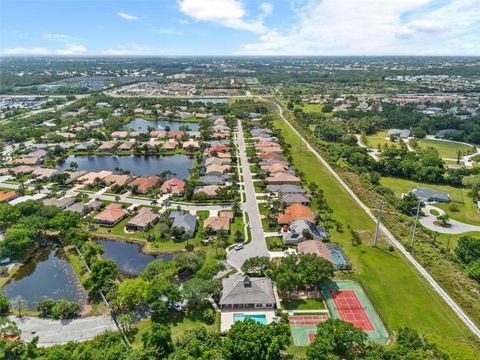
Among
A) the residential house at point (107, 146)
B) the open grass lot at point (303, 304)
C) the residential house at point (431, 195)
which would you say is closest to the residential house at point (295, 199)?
the residential house at point (431, 195)

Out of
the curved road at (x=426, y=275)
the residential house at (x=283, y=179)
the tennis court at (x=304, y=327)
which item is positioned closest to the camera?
the tennis court at (x=304, y=327)

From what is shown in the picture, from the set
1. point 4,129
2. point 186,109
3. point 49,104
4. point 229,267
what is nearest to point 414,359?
point 229,267

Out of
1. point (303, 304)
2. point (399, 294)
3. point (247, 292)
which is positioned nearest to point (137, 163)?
point (247, 292)

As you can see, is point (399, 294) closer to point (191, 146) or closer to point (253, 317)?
point (253, 317)

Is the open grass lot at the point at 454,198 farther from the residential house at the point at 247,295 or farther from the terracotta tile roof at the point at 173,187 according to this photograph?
the terracotta tile roof at the point at 173,187

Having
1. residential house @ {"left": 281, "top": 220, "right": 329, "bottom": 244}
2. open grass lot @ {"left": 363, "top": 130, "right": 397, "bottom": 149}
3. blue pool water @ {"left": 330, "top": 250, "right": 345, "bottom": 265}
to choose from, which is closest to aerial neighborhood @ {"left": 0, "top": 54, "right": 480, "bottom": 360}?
residential house @ {"left": 281, "top": 220, "right": 329, "bottom": 244}

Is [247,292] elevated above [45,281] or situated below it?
above
